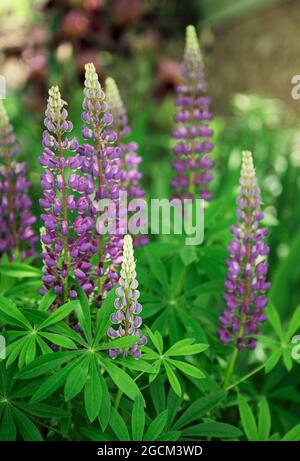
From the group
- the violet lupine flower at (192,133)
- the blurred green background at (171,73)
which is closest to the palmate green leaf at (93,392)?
the violet lupine flower at (192,133)

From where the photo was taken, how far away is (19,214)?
1216 millimetres

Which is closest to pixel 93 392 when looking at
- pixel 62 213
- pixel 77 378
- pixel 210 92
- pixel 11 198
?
pixel 77 378

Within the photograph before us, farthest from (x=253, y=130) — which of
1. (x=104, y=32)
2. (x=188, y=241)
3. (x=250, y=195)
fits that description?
(x=250, y=195)

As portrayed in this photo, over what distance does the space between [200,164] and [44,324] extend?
1.86 feet

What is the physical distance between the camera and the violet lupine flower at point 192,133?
128 centimetres

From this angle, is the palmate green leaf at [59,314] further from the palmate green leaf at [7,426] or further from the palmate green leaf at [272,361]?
the palmate green leaf at [272,361]

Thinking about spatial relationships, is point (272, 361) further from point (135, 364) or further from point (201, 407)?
point (135, 364)

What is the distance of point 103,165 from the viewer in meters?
0.94

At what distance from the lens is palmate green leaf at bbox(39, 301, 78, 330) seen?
2.85 ft

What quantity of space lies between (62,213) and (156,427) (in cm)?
33

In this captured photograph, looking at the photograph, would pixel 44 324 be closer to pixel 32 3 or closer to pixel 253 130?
pixel 253 130

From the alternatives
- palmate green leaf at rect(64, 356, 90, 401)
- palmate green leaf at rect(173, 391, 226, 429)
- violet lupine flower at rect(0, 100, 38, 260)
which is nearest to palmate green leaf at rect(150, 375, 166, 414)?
palmate green leaf at rect(173, 391, 226, 429)

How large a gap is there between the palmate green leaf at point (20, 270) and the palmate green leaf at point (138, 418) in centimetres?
33

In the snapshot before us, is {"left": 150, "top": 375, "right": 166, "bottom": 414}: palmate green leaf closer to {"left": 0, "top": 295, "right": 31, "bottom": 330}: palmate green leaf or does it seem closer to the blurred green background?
{"left": 0, "top": 295, "right": 31, "bottom": 330}: palmate green leaf
